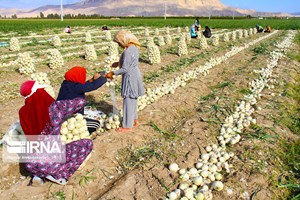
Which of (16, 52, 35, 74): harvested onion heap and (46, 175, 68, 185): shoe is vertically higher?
(16, 52, 35, 74): harvested onion heap

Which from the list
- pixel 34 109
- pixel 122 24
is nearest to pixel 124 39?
pixel 34 109

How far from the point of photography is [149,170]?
181 inches

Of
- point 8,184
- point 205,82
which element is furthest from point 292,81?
point 8,184

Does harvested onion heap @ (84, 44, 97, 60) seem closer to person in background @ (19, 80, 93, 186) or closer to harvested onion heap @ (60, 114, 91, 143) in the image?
harvested onion heap @ (60, 114, 91, 143)

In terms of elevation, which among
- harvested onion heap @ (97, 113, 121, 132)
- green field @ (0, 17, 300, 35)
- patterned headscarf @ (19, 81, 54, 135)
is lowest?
harvested onion heap @ (97, 113, 121, 132)

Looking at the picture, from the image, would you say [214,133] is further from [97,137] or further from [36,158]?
[36,158]

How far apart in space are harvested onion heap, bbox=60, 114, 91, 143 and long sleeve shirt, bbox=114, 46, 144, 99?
1118mm

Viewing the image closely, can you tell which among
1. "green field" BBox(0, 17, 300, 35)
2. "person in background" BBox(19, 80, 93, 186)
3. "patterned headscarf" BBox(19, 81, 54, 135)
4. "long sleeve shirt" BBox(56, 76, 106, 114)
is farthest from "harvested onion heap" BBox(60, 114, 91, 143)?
"green field" BBox(0, 17, 300, 35)

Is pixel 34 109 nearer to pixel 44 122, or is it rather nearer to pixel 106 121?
pixel 44 122

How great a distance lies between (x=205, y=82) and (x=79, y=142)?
20.9 ft

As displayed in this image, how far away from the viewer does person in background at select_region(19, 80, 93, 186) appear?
3924 mm

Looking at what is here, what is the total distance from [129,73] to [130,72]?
3 cm

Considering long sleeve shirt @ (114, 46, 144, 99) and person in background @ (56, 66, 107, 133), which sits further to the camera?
long sleeve shirt @ (114, 46, 144, 99)

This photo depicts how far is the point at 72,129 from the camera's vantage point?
4.49 metres
